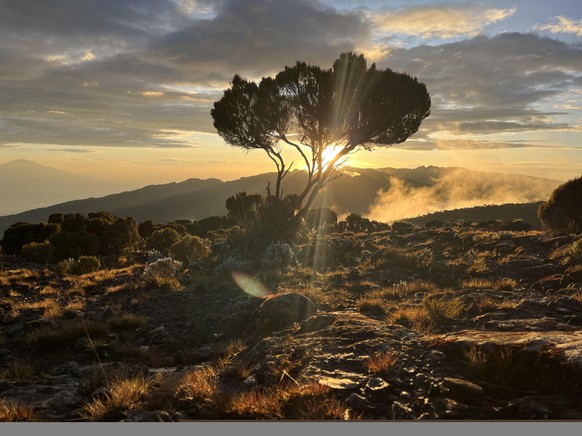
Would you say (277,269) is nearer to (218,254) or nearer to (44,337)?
(218,254)

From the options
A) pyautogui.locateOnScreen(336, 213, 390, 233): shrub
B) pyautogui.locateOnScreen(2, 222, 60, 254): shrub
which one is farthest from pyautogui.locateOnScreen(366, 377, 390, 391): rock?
pyautogui.locateOnScreen(2, 222, 60, 254): shrub

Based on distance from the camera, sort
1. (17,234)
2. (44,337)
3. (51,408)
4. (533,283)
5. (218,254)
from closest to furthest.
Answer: (51,408)
(44,337)
(533,283)
(218,254)
(17,234)

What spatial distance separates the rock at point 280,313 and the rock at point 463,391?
447 centimetres

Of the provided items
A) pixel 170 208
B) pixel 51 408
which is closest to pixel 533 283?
pixel 51 408

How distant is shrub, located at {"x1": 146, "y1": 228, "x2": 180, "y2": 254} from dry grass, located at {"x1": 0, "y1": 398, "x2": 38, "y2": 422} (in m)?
23.7

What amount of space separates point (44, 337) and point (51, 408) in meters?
4.26

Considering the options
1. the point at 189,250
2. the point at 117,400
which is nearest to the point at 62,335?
the point at 117,400

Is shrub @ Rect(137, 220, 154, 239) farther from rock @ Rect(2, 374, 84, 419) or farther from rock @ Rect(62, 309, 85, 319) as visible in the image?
rock @ Rect(2, 374, 84, 419)

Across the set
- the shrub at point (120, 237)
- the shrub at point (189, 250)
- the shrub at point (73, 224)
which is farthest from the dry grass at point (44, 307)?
the shrub at point (73, 224)

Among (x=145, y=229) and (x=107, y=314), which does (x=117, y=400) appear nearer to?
(x=107, y=314)

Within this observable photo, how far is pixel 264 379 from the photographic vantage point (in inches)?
211

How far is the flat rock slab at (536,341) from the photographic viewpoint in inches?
176

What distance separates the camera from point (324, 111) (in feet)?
82.8

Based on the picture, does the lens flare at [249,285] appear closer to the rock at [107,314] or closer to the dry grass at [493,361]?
the rock at [107,314]
